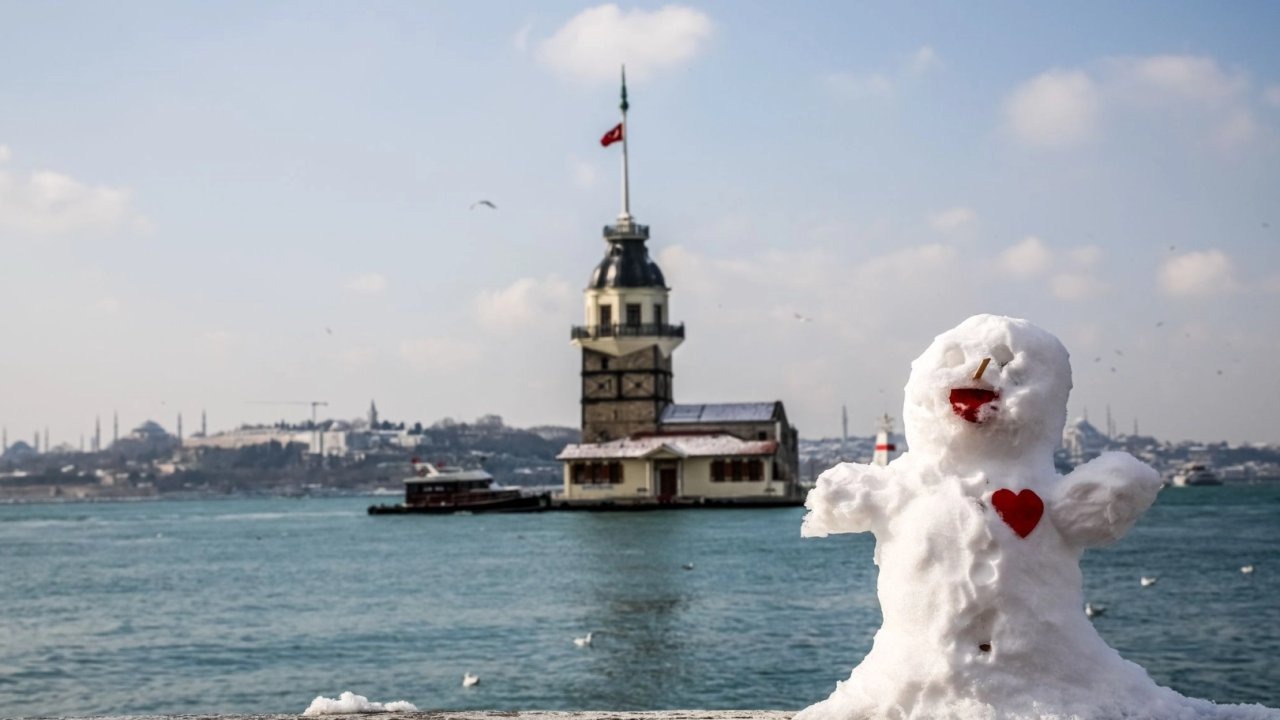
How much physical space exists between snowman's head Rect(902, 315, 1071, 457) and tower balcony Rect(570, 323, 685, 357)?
56645mm

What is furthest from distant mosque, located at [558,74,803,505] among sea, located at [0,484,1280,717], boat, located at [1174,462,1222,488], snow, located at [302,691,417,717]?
boat, located at [1174,462,1222,488]

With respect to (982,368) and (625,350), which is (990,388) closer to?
(982,368)

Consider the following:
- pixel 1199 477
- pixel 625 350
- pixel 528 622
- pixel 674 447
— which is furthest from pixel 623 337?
pixel 1199 477

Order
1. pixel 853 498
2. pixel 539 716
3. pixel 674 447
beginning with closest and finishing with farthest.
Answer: pixel 853 498
pixel 539 716
pixel 674 447

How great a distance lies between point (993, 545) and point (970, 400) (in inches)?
16.3

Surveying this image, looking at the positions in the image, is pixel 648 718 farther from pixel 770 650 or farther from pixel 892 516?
pixel 770 650

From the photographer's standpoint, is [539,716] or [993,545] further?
[539,716]

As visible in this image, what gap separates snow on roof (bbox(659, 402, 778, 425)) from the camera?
6231cm

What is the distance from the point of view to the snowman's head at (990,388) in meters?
4.72

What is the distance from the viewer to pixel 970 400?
4719 mm

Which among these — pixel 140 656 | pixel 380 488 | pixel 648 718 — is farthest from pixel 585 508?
pixel 380 488

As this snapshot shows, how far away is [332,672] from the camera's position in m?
16.8

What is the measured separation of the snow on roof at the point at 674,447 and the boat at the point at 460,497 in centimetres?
286

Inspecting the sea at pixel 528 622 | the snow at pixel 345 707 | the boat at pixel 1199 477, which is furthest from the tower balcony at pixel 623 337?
the boat at pixel 1199 477
